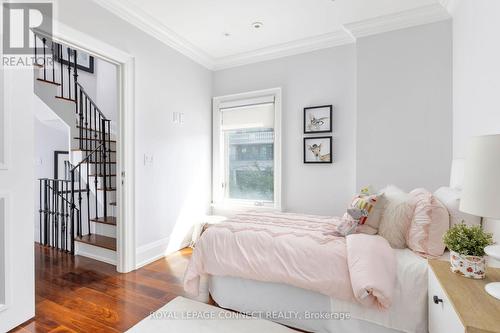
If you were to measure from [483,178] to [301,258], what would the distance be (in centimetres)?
115

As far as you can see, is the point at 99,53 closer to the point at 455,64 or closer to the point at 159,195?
the point at 159,195

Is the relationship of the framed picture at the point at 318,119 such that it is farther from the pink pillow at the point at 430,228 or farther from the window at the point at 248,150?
the pink pillow at the point at 430,228

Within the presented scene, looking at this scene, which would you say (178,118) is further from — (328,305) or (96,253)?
(328,305)

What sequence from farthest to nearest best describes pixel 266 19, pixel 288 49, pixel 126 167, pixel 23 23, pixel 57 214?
pixel 57 214 → pixel 288 49 → pixel 266 19 → pixel 126 167 → pixel 23 23

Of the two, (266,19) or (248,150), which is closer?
(266,19)

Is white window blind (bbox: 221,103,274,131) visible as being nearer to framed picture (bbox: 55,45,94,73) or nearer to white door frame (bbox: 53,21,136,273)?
white door frame (bbox: 53,21,136,273)

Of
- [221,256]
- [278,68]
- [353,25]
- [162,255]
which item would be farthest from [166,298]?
[353,25]

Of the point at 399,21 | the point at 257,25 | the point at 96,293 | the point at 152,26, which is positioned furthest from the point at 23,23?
the point at 399,21

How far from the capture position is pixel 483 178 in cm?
100

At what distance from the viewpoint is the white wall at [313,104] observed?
3.30m

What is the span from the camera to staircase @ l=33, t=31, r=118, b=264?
3439 mm

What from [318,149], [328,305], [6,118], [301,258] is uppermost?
[6,118]

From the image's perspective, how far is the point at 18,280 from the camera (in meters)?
1.87

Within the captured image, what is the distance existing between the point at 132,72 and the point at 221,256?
221cm
